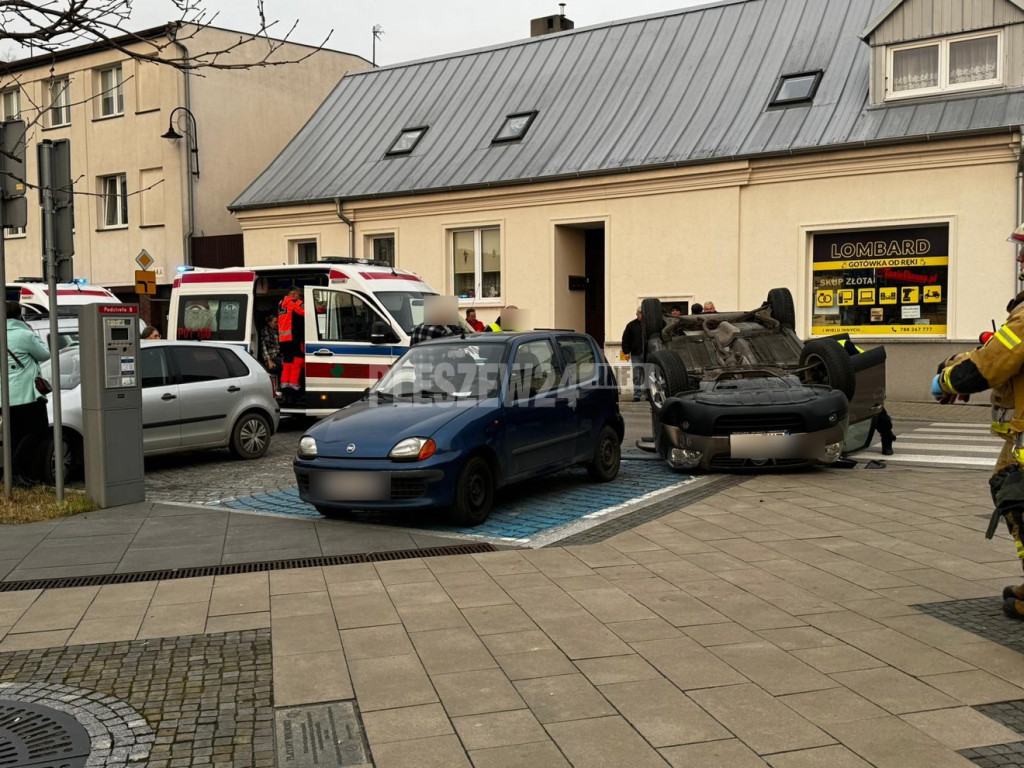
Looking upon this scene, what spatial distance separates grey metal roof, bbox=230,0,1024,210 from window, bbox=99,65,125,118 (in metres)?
5.22

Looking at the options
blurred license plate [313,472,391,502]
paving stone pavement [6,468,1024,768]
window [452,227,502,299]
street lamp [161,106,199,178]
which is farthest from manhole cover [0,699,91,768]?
street lamp [161,106,199,178]

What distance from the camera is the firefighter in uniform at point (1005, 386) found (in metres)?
4.95

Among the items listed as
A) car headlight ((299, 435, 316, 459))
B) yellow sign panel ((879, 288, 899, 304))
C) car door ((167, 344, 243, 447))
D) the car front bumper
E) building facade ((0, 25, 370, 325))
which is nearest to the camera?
the car front bumper

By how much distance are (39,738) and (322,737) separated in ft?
3.79

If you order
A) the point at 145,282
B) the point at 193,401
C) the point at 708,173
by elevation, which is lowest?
the point at 193,401

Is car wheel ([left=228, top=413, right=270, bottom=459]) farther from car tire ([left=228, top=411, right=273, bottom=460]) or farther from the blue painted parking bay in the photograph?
the blue painted parking bay

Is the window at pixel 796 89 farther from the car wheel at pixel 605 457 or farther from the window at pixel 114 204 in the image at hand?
the window at pixel 114 204

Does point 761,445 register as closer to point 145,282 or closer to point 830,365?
point 830,365

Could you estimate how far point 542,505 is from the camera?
9.27 m

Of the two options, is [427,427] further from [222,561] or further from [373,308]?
[373,308]

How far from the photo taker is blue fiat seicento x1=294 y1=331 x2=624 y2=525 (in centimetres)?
798

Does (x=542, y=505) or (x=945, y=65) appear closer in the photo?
(x=542, y=505)

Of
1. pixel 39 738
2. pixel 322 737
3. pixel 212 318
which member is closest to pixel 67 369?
pixel 212 318

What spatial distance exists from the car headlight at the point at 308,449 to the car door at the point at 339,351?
21.9 feet
